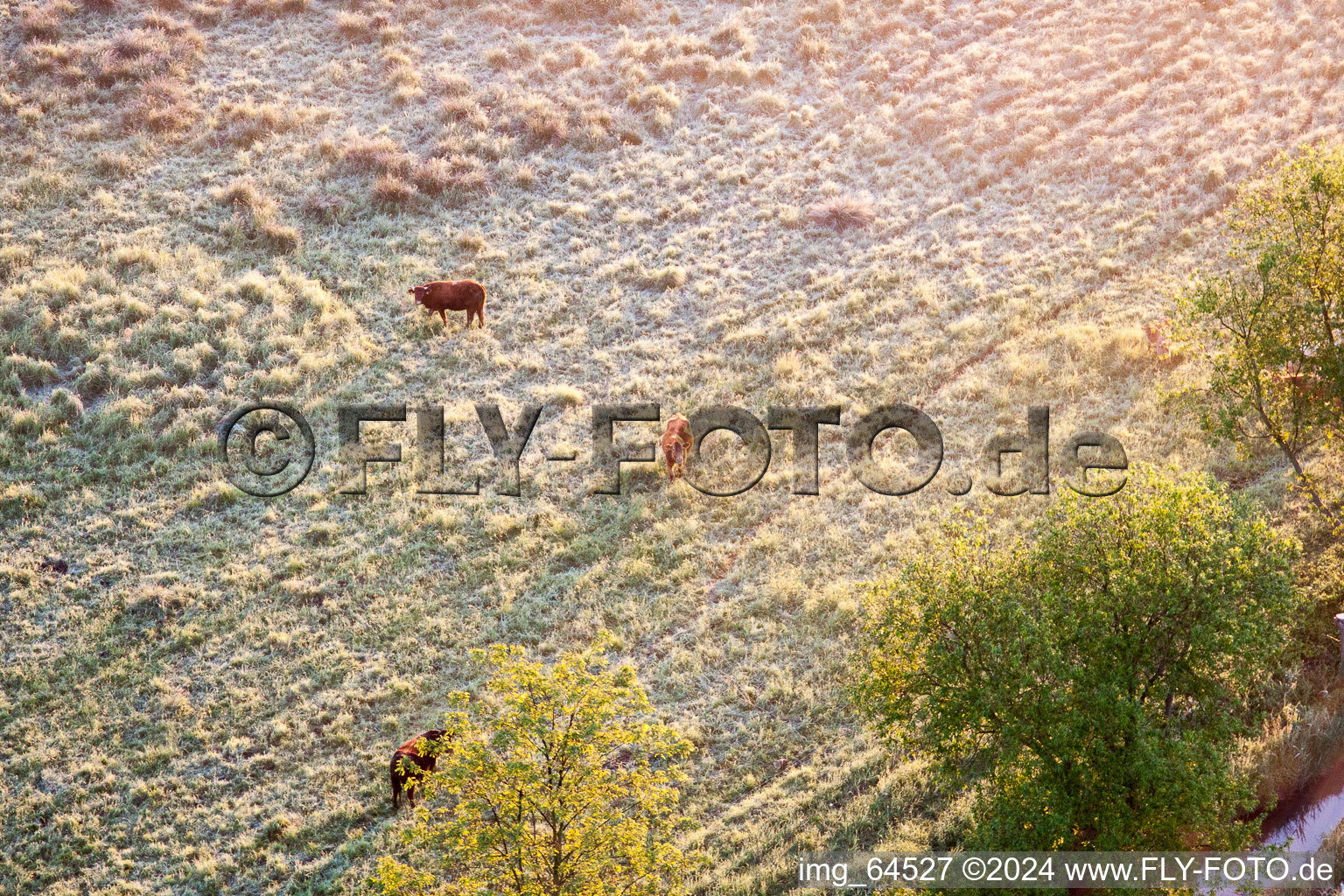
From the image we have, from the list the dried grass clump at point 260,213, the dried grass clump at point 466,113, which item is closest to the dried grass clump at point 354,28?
the dried grass clump at point 466,113

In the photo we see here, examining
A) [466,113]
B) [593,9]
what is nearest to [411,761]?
[466,113]

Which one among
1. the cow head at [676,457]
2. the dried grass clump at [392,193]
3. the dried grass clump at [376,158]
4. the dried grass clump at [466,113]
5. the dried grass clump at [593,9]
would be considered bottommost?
the cow head at [676,457]

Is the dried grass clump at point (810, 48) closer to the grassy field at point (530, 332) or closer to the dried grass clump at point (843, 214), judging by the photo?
the grassy field at point (530, 332)

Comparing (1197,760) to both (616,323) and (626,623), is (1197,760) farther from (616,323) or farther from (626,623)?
(616,323)

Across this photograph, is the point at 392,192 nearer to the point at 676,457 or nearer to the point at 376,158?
the point at 376,158

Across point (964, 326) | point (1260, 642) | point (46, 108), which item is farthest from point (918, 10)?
point (1260, 642)

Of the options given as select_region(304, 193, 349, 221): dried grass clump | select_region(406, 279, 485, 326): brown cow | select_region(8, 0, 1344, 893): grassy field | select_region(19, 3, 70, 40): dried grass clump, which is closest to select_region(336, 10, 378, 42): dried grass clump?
select_region(8, 0, 1344, 893): grassy field
